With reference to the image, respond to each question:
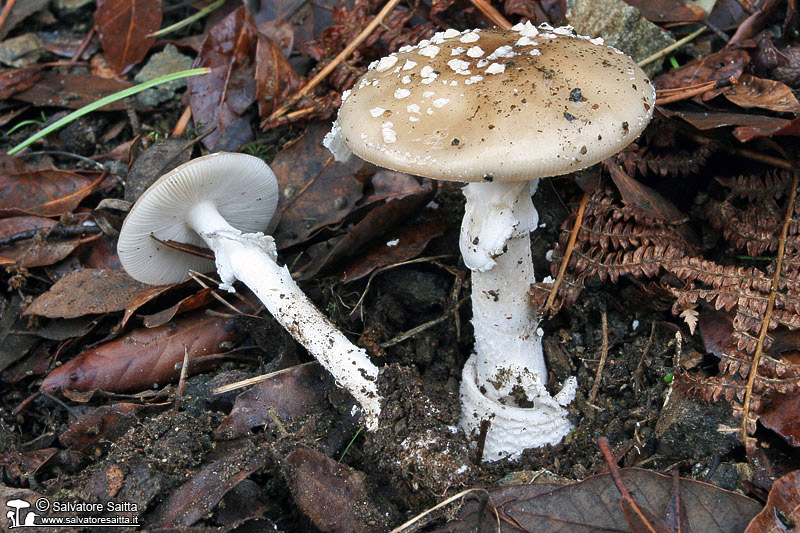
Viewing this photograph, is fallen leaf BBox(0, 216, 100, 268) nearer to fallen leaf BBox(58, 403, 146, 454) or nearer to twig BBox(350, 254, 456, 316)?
fallen leaf BBox(58, 403, 146, 454)

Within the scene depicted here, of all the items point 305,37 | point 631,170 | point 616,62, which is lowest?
point 631,170

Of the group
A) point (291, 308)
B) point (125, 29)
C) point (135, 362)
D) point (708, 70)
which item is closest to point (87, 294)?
point (135, 362)

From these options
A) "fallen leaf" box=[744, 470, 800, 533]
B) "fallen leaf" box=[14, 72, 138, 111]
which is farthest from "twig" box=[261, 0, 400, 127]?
"fallen leaf" box=[744, 470, 800, 533]

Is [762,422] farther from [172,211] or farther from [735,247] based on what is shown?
[172,211]

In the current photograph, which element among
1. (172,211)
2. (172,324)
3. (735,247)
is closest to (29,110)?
(172,211)

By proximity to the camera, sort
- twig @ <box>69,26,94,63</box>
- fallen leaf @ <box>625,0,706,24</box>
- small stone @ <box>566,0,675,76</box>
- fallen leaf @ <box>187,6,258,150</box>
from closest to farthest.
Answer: small stone @ <box>566,0,675,76</box>, fallen leaf @ <box>625,0,706,24</box>, fallen leaf @ <box>187,6,258,150</box>, twig @ <box>69,26,94,63</box>

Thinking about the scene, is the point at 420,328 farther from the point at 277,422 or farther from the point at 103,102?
the point at 103,102
